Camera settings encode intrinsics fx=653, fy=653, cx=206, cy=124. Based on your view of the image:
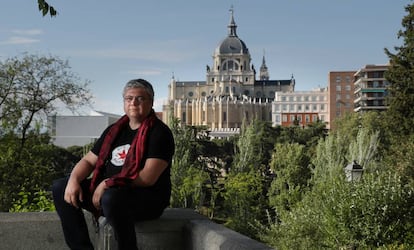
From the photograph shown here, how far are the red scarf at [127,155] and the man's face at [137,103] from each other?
0.05 metres

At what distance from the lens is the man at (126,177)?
12.4 ft

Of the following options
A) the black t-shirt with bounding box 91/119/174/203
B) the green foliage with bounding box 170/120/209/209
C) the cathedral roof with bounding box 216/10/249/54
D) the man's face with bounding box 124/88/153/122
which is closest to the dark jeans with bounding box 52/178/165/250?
the black t-shirt with bounding box 91/119/174/203

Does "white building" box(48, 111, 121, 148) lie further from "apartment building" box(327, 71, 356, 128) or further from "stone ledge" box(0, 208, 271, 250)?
"stone ledge" box(0, 208, 271, 250)

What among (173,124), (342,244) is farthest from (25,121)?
(342,244)

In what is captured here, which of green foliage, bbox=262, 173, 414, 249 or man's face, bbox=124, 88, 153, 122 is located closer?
man's face, bbox=124, 88, 153, 122

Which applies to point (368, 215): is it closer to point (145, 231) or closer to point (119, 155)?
point (145, 231)

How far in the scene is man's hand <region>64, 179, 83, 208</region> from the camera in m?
3.91

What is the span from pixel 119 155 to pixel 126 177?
0.27m

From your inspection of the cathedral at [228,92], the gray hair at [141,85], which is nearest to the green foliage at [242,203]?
the gray hair at [141,85]

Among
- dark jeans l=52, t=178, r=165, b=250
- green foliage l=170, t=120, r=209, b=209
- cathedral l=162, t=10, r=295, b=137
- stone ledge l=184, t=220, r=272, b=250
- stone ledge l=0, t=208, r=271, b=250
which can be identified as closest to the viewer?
stone ledge l=184, t=220, r=272, b=250

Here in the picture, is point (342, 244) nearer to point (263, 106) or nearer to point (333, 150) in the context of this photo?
point (333, 150)

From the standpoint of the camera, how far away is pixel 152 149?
3.84m

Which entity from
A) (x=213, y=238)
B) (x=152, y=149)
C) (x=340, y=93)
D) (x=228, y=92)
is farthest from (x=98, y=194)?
(x=228, y=92)

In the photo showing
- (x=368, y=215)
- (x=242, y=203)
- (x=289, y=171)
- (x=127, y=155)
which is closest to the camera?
(x=127, y=155)
